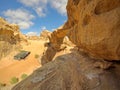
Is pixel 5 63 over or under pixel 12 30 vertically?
under

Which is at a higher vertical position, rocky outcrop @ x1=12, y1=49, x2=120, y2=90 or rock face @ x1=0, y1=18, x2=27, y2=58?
rock face @ x1=0, y1=18, x2=27, y2=58

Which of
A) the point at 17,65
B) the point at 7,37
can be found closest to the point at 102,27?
the point at 17,65

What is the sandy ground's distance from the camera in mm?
21891

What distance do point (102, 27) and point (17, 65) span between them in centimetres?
2065

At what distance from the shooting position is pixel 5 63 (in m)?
25.9

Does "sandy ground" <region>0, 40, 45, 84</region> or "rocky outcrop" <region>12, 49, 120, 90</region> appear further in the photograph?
"sandy ground" <region>0, 40, 45, 84</region>

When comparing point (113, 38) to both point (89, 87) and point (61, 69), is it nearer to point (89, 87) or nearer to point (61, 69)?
point (89, 87)

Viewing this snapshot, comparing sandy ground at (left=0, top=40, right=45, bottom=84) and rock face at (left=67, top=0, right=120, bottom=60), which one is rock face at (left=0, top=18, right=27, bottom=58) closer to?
sandy ground at (left=0, top=40, right=45, bottom=84)

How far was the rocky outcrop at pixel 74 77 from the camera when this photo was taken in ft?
20.8

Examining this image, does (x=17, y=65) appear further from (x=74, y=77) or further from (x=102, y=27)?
(x=102, y=27)

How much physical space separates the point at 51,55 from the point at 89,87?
18.3 m

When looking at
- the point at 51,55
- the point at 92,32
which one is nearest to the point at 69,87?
the point at 92,32

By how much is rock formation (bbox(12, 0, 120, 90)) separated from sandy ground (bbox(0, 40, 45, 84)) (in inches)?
531

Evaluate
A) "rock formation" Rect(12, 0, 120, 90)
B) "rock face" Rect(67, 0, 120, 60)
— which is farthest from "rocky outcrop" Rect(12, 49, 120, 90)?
"rock face" Rect(67, 0, 120, 60)
